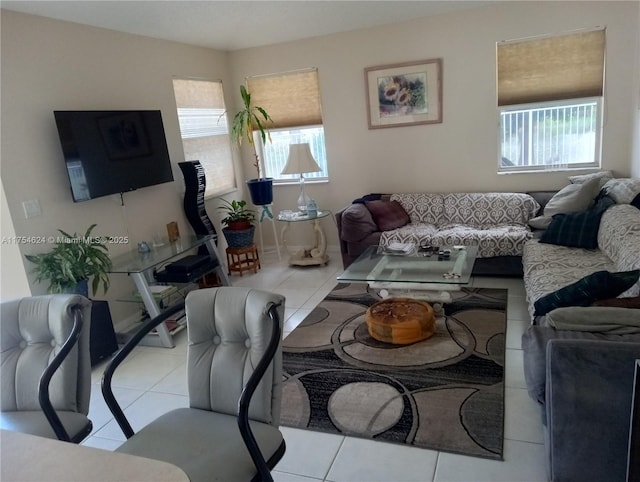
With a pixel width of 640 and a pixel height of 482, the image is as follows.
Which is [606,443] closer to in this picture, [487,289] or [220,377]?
[220,377]

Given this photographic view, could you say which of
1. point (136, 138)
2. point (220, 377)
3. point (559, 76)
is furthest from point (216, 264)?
point (559, 76)

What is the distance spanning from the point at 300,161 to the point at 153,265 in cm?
199

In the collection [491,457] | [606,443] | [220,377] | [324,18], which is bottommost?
[491,457]

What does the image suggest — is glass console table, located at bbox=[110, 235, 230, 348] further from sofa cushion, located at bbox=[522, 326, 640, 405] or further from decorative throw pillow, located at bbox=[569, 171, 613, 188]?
decorative throw pillow, located at bbox=[569, 171, 613, 188]

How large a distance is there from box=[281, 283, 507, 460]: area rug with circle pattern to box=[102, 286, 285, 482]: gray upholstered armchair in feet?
2.63

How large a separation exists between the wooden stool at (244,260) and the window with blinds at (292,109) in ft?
3.37

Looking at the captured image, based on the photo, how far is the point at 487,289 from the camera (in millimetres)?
3895

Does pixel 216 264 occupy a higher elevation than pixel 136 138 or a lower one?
lower

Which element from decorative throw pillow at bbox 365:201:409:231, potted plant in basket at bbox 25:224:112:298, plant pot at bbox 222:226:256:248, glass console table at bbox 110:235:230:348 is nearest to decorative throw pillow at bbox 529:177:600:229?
decorative throw pillow at bbox 365:201:409:231

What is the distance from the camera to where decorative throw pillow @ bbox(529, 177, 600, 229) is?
3.79 m

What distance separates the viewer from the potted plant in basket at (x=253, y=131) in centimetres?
498

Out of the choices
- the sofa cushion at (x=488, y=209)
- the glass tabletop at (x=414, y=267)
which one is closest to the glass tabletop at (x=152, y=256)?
the glass tabletop at (x=414, y=267)

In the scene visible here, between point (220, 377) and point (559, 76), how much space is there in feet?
13.9

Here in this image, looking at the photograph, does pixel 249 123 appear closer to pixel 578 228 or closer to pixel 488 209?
pixel 488 209
